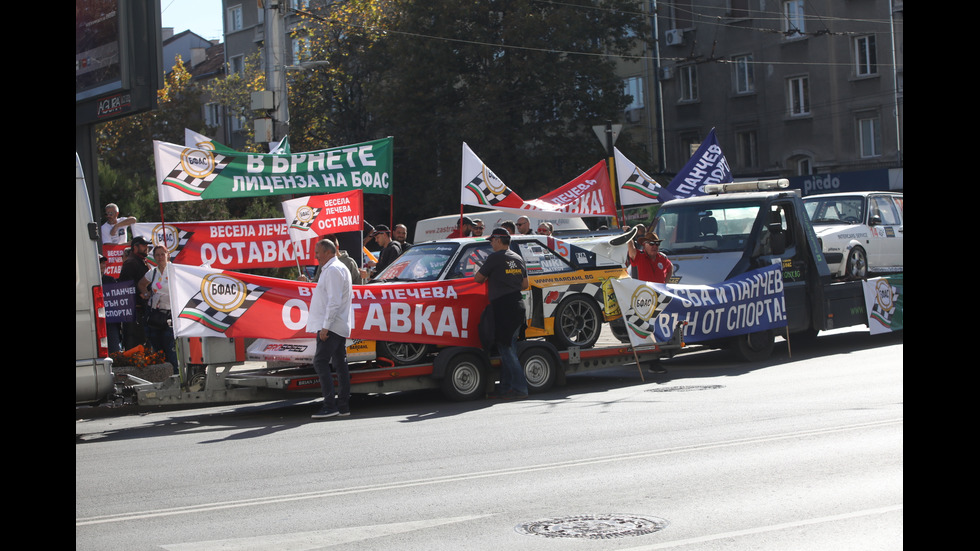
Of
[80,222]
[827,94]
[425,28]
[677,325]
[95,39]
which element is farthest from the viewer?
[827,94]

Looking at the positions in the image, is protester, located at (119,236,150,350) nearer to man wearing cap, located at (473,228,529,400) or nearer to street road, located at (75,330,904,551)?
street road, located at (75,330,904,551)

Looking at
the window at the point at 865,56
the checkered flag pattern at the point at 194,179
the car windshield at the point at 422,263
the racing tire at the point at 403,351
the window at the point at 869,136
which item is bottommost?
the racing tire at the point at 403,351

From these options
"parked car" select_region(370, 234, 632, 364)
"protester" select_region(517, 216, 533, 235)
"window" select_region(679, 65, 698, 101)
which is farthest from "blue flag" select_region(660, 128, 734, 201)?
"window" select_region(679, 65, 698, 101)

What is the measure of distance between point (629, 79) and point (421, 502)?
45.2 metres

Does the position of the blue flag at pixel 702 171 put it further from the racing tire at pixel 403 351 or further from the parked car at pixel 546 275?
the racing tire at pixel 403 351

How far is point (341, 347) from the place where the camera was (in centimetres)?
1160

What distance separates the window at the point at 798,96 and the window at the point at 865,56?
2322 mm

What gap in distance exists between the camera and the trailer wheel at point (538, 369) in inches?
519

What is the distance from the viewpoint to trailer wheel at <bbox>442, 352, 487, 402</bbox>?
41.3 ft

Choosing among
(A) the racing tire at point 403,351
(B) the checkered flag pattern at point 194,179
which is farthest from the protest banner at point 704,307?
(B) the checkered flag pattern at point 194,179

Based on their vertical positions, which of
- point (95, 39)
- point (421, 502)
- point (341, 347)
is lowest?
point (421, 502)

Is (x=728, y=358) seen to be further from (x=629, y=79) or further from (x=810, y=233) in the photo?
(x=629, y=79)

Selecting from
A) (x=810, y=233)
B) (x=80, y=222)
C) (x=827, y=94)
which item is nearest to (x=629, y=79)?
(x=827, y=94)

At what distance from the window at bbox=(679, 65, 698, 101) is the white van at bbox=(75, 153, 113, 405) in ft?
137
